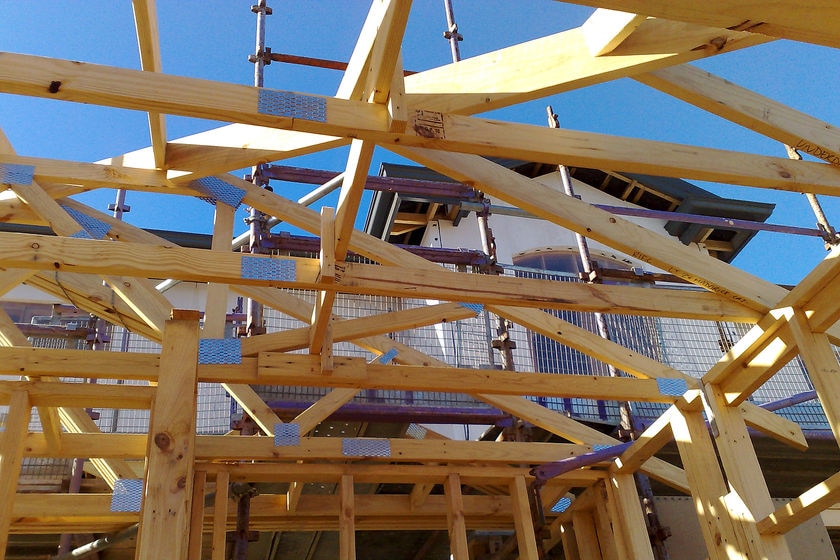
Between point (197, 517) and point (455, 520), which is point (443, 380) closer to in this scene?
point (455, 520)

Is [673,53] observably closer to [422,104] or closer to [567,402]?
[422,104]

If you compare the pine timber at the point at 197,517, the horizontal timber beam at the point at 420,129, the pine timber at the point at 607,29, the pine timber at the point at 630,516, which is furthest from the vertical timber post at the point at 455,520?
the pine timber at the point at 607,29

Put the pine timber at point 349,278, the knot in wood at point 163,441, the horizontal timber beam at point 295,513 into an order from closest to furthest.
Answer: the knot in wood at point 163,441 → the pine timber at point 349,278 → the horizontal timber beam at point 295,513

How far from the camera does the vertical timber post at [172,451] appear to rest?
3.78 metres

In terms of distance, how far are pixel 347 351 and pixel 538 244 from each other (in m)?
6.45

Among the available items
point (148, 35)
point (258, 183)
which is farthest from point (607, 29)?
point (258, 183)

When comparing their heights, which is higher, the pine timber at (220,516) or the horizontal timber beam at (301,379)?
the horizontal timber beam at (301,379)

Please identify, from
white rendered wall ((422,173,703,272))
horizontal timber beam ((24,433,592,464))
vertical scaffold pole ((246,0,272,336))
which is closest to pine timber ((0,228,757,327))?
horizontal timber beam ((24,433,592,464))

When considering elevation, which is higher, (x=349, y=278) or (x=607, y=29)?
(x=607, y=29)

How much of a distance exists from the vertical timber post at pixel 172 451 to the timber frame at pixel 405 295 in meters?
0.01

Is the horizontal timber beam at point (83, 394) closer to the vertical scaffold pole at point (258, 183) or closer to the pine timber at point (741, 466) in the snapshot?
the vertical scaffold pole at point (258, 183)

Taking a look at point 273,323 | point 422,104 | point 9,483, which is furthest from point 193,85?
point 273,323

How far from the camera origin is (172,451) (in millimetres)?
4012

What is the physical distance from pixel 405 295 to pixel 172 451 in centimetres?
177
